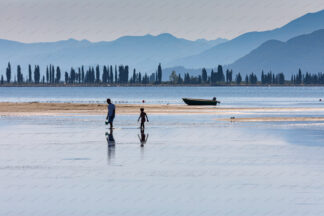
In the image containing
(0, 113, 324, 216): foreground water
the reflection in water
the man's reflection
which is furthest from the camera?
the man's reflection

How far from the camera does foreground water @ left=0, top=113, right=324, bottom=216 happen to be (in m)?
18.9

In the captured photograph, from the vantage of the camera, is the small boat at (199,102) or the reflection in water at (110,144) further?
the small boat at (199,102)

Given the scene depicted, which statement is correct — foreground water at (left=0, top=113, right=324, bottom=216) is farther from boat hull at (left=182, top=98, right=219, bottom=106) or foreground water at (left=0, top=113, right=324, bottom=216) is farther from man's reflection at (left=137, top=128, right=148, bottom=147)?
boat hull at (left=182, top=98, right=219, bottom=106)

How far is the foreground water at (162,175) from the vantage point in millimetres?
18859

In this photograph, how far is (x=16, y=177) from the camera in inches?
949

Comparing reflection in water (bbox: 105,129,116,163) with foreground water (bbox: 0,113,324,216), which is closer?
foreground water (bbox: 0,113,324,216)

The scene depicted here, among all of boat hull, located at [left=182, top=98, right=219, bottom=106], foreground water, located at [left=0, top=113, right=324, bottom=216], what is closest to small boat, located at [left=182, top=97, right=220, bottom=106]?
boat hull, located at [left=182, top=98, right=219, bottom=106]

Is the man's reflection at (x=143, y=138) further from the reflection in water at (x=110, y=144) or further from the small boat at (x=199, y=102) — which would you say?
the small boat at (x=199, y=102)

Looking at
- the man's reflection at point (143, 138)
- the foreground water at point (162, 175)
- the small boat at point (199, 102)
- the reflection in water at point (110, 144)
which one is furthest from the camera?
the small boat at point (199, 102)

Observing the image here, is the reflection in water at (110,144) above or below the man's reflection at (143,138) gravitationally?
above

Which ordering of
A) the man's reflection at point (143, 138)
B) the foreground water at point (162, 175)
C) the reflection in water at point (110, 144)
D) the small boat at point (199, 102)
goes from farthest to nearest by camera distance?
1. the small boat at point (199, 102)
2. the man's reflection at point (143, 138)
3. the reflection in water at point (110, 144)
4. the foreground water at point (162, 175)

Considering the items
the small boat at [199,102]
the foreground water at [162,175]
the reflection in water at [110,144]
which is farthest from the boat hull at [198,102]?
the foreground water at [162,175]

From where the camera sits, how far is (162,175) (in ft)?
81.1

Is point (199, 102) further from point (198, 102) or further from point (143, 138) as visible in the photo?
point (143, 138)
